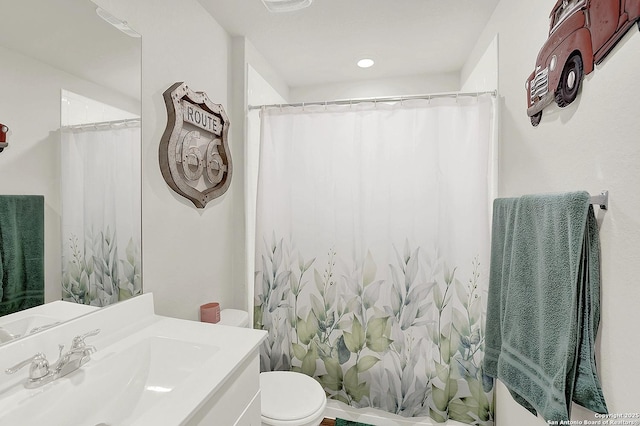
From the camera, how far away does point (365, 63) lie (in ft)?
7.97

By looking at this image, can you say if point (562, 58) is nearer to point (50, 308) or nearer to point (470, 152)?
point (470, 152)

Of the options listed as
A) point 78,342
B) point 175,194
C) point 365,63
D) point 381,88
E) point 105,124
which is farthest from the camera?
point 381,88

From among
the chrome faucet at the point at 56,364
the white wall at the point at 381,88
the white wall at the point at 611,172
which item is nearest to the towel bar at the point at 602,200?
the white wall at the point at 611,172

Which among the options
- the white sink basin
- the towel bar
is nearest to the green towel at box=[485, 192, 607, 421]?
the towel bar

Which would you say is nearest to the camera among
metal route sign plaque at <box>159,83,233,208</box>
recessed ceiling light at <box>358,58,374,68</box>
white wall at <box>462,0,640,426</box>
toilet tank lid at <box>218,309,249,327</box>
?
white wall at <box>462,0,640,426</box>

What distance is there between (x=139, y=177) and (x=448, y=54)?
2.30 meters

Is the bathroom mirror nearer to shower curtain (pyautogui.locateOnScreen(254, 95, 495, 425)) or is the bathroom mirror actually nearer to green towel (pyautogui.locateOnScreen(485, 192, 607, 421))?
shower curtain (pyautogui.locateOnScreen(254, 95, 495, 425))

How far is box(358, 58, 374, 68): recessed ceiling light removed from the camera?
2379 millimetres

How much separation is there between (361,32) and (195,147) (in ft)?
4.35

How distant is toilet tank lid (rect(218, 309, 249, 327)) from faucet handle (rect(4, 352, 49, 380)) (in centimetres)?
90

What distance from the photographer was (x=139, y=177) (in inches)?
50.8

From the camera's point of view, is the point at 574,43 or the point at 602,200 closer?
the point at 602,200

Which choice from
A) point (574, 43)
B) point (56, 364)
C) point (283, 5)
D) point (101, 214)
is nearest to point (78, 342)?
point (56, 364)

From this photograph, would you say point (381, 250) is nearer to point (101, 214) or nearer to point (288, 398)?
point (288, 398)
